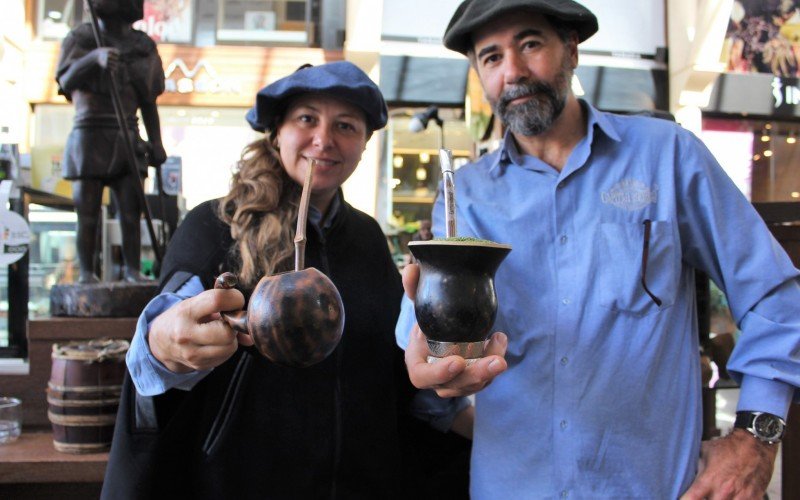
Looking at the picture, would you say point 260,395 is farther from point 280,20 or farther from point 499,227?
point 280,20

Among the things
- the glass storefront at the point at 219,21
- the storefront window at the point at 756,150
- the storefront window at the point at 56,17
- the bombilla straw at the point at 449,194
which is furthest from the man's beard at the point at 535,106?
the storefront window at the point at 56,17

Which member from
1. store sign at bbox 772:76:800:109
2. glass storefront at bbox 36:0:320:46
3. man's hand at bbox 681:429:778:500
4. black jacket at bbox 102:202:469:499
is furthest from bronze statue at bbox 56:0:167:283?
store sign at bbox 772:76:800:109

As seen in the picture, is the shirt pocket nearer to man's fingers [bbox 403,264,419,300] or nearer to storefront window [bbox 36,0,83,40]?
man's fingers [bbox 403,264,419,300]

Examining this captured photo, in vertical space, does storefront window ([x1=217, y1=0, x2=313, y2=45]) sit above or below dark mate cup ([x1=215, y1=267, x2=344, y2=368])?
above

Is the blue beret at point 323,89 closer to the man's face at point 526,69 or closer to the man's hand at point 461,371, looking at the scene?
the man's face at point 526,69

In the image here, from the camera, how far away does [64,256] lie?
3.00 metres

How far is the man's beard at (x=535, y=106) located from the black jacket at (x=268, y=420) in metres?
0.48

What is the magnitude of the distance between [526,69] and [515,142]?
16cm

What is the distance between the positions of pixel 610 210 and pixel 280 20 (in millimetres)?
6714

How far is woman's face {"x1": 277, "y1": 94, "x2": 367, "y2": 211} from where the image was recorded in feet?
4.59

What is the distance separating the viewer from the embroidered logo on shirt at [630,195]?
52.3 inches

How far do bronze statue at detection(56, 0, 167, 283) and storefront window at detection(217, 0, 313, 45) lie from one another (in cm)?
505

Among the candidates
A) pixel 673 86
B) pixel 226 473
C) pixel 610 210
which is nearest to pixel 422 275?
pixel 610 210

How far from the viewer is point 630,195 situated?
52.7 inches
